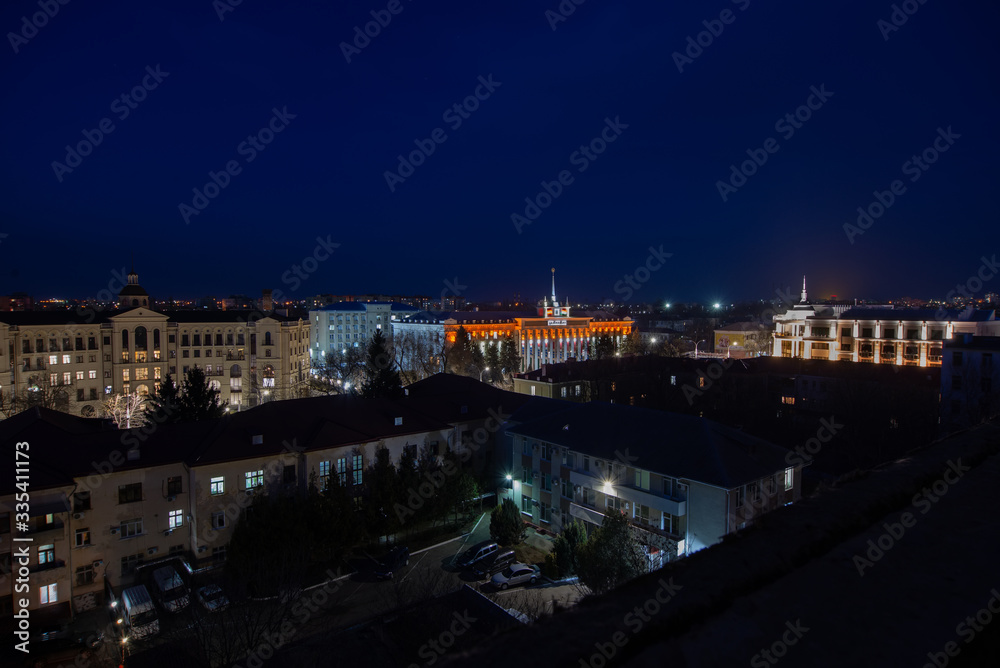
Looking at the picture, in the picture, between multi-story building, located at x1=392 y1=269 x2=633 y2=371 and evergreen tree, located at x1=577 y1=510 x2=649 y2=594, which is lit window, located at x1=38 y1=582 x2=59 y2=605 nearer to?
evergreen tree, located at x1=577 y1=510 x2=649 y2=594

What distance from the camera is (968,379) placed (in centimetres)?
3059

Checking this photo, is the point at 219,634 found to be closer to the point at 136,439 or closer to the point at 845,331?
the point at 136,439

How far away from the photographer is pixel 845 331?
58.5 metres

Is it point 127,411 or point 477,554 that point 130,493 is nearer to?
point 477,554

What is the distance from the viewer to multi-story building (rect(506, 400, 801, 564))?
16297 mm

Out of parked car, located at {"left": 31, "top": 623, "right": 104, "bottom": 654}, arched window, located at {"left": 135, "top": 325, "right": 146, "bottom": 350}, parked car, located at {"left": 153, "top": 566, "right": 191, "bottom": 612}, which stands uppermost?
arched window, located at {"left": 135, "top": 325, "right": 146, "bottom": 350}

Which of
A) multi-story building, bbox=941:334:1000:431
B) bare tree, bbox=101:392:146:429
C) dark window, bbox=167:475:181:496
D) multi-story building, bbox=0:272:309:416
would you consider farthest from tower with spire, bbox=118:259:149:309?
multi-story building, bbox=941:334:1000:431

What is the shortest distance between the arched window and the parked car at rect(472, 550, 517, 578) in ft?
149

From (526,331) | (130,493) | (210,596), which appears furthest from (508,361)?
(210,596)

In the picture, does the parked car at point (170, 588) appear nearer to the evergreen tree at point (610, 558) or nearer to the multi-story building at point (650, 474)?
the evergreen tree at point (610, 558)

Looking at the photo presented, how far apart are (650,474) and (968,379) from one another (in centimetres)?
2598

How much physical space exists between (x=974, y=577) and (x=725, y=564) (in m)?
1.58

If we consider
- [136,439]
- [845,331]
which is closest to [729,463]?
[136,439]

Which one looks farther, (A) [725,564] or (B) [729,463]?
(B) [729,463]
